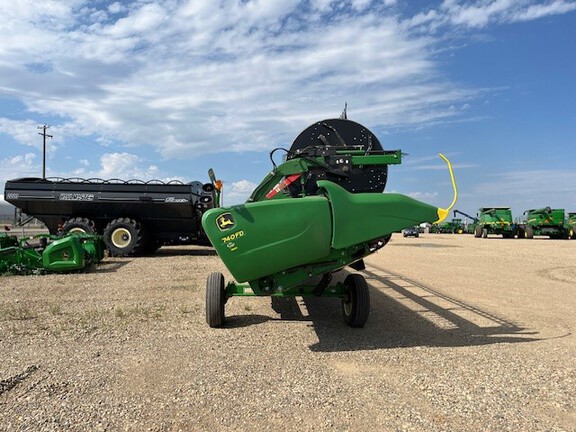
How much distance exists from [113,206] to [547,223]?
104 feet

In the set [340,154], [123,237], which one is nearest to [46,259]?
[123,237]

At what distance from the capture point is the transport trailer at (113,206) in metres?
15.4

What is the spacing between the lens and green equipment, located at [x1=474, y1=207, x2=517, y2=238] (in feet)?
118

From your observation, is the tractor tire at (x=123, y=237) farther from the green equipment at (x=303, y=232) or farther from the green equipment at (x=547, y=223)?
the green equipment at (x=547, y=223)

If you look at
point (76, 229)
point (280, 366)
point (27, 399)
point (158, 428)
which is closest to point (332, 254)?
point (280, 366)

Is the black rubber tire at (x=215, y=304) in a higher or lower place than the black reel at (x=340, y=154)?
lower

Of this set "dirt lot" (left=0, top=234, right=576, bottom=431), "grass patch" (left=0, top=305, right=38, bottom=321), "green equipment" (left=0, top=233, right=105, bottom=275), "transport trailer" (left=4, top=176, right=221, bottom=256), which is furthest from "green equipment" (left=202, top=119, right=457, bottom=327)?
"transport trailer" (left=4, top=176, right=221, bottom=256)

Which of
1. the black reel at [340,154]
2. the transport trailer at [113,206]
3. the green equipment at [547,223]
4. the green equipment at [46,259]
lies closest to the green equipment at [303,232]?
the black reel at [340,154]

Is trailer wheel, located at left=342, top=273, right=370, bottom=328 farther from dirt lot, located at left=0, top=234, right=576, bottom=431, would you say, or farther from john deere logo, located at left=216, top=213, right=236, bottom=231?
john deere logo, located at left=216, top=213, right=236, bottom=231

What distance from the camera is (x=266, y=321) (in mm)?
6320

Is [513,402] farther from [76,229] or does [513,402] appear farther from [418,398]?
[76,229]

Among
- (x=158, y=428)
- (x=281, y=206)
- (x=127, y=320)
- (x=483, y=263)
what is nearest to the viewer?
(x=158, y=428)

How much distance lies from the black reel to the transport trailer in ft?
27.6

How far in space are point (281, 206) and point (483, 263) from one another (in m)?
12.3
